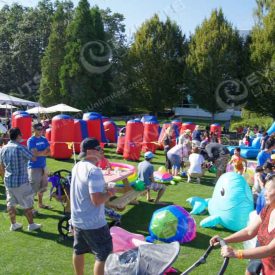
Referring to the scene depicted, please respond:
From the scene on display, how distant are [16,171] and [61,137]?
905 centimetres

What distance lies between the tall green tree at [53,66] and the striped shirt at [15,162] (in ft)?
104

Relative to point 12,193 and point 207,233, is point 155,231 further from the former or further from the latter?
point 12,193

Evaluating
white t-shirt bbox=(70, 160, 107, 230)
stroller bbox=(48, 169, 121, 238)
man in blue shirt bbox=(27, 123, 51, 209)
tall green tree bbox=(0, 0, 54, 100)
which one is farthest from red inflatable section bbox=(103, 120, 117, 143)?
tall green tree bbox=(0, 0, 54, 100)

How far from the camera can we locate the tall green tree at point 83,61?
3638 centimetres

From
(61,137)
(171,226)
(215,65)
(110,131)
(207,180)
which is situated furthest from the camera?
(215,65)

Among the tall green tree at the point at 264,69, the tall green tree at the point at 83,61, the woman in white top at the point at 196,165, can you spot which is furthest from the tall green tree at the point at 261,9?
the woman in white top at the point at 196,165

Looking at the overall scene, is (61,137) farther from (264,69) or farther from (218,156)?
(264,69)

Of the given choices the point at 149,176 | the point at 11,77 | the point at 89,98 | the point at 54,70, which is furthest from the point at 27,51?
the point at 149,176

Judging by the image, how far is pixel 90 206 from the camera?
4.06 metres

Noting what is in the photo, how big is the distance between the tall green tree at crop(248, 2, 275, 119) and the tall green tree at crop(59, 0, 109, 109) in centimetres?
1427

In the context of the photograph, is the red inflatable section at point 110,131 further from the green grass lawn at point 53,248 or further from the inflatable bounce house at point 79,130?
the green grass lawn at point 53,248

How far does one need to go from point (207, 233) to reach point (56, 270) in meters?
2.90

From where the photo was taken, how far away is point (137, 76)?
35688 mm

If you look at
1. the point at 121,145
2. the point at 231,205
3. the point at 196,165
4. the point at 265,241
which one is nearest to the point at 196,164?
the point at 196,165
